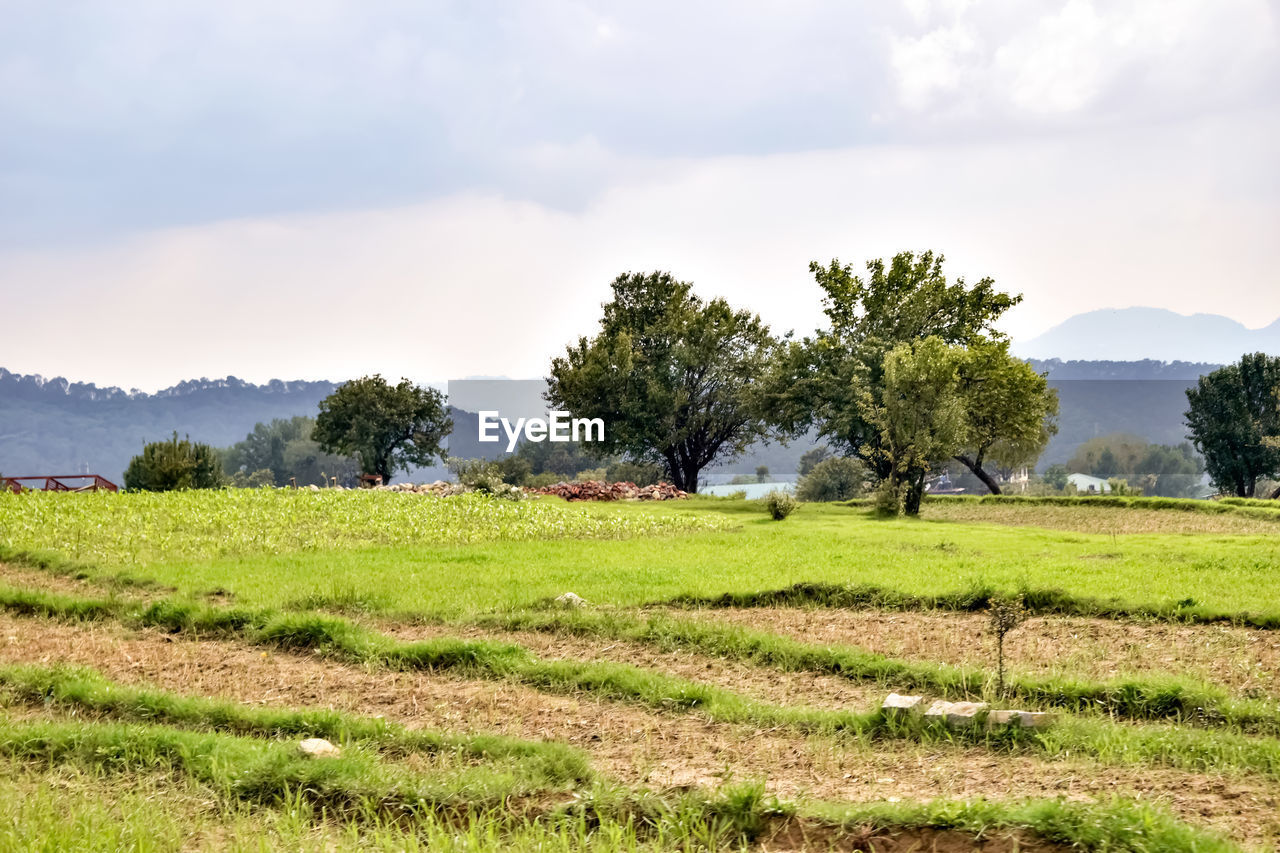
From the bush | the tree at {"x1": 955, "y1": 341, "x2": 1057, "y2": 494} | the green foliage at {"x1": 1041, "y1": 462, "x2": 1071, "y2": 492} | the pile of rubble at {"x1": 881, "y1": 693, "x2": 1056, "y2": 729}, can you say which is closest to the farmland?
the pile of rubble at {"x1": 881, "y1": 693, "x2": 1056, "y2": 729}

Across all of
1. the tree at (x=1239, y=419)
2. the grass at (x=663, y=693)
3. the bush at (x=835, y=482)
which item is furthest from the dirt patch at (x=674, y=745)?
the tree at (x=1239, y=419)

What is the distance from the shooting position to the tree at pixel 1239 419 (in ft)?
190

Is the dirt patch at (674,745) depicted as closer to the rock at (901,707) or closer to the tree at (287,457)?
the rock at (901,707)

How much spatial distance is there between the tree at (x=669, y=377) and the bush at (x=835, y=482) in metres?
7.78

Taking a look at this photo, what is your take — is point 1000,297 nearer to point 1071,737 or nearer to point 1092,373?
point 1071,737

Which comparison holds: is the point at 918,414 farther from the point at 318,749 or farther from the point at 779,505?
the point at 318,749

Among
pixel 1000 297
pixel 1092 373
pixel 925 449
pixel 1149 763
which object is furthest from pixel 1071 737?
pixel 1092 373

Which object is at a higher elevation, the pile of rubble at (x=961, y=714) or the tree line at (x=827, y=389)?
the tree line at (x=827, y=389)

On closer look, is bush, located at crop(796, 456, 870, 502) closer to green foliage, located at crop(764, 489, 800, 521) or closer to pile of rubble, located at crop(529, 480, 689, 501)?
pile of rubble, located at crop(529, 480, 689, 501)

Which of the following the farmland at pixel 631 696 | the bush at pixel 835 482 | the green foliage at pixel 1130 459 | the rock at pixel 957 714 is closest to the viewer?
the farmland at pixel 631 696

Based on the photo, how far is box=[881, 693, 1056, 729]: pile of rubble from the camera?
758cm

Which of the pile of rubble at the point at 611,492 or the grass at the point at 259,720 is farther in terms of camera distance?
the pile of rubble at the point at 611,492

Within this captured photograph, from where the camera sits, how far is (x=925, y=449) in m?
30.2

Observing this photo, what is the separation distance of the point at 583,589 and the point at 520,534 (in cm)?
792
